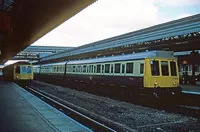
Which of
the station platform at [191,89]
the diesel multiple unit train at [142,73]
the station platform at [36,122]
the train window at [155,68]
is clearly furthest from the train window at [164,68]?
the station platform at [36,122]

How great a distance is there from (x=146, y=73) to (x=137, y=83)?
3.18ft

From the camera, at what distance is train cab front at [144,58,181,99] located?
14.2m

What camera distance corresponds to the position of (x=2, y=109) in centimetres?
1120

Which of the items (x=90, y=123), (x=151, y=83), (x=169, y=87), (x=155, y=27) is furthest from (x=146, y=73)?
(x=155, y=27)

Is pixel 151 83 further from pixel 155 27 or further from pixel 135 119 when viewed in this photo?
pixel 155 27

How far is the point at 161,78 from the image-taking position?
14.6 metres

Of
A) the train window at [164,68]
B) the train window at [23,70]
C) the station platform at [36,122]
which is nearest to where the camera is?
the station platform at [36,122]

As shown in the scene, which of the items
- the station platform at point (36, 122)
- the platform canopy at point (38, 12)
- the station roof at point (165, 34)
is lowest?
the station platform at point (36, 122)

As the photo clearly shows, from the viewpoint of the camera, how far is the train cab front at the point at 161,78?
1416 cm

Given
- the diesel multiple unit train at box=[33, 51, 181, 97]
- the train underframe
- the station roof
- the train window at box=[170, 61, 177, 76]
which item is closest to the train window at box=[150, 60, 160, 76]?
the diesel multiple unit train at box=[33, 51, 181, 97]

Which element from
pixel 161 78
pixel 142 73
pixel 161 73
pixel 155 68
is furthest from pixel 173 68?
pixel 142 73

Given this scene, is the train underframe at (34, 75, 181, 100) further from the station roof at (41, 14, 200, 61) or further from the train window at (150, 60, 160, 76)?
the station roof at (41, 14, 200, 61)

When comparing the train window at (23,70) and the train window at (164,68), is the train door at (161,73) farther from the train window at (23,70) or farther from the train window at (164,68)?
the train window at (23,70)

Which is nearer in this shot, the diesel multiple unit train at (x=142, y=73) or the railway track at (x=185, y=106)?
the railway track at (x=185, y=106)
